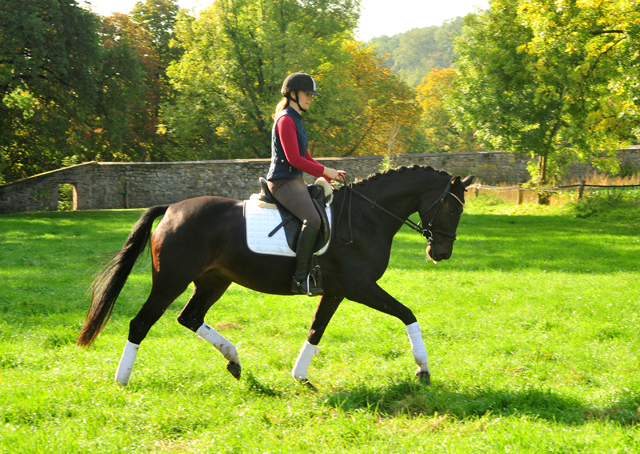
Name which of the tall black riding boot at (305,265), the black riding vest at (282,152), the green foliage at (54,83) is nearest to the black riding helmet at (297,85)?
the black riding vest at (282,152)

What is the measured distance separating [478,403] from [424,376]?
719mm

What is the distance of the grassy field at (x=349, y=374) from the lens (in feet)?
14.5

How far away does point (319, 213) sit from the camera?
5.74 m

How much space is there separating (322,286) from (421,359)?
1231 mm

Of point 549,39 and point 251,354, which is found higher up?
point 549,39

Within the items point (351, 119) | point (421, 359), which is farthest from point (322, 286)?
point (351, 119)

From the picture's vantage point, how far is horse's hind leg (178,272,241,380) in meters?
5.87

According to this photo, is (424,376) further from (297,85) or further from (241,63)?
(241,63)

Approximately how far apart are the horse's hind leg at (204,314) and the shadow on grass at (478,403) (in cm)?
111

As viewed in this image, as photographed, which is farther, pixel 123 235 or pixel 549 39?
pixel 123 235

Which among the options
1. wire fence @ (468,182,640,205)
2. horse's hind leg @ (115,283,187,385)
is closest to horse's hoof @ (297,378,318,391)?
horse's hind leg @ (115,283,187,385)

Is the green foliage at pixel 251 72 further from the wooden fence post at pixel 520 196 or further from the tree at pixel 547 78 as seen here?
the wooden fence post at pixel 520 196

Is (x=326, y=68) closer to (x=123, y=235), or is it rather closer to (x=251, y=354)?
(x=123, y=235)

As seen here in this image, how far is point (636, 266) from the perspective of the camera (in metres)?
12.7
